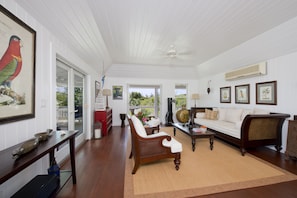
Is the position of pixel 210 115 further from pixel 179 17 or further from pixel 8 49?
pixel 8 49

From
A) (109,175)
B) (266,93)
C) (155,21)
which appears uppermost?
(155,21)

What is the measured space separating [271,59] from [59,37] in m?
4.96

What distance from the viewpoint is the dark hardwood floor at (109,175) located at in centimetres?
175

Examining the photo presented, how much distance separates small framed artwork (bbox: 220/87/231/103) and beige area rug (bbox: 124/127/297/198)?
2533 millimetres

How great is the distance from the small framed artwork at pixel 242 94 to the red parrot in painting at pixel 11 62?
5319mm

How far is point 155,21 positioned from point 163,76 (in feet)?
13.1

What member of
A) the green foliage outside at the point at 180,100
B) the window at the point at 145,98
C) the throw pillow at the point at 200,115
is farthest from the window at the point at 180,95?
the throw pillow at the point at 200,115

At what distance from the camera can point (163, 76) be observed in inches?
255

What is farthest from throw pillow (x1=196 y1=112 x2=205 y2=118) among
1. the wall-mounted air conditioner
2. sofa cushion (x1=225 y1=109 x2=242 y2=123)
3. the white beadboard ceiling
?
the white beadboard ceiling

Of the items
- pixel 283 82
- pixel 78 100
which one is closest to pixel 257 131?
pixel 283 82

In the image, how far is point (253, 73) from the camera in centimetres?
373

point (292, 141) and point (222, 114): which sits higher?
point (222, 114)

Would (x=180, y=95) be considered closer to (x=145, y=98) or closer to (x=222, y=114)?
(x=145, y=98)

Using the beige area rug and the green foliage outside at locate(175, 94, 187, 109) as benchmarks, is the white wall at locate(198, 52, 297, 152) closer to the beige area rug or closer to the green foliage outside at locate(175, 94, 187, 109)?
the beige area rug
